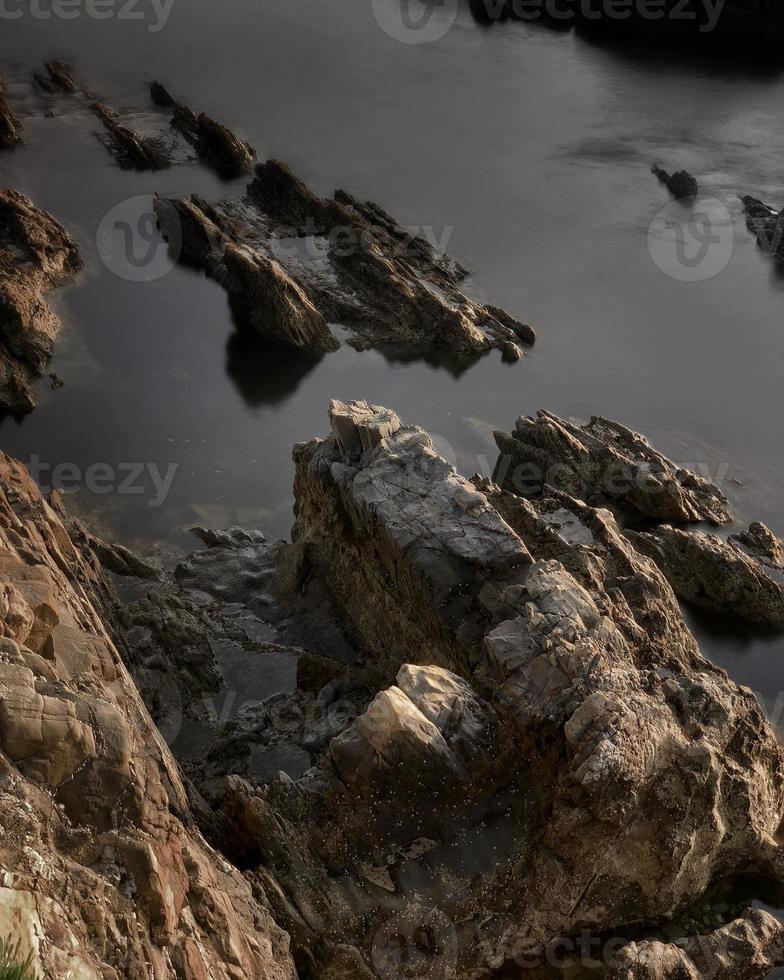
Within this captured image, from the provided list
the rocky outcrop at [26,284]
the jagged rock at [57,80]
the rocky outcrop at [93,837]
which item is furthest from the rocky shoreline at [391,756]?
the jagged rock at [57,80]

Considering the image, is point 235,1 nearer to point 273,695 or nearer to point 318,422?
point 318,422

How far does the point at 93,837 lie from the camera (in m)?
9.73

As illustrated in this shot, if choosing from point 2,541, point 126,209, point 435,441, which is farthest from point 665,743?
point 126,209

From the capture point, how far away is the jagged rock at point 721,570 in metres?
22.5

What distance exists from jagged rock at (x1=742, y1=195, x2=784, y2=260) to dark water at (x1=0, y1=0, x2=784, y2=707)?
0.41m

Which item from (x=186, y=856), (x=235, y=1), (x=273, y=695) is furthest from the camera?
(x=235, y=1)

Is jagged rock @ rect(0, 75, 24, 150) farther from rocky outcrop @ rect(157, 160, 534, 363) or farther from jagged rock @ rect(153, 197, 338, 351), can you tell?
jagged rock @ rect(153, 197, 338, 351)

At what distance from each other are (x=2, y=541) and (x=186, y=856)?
427cm

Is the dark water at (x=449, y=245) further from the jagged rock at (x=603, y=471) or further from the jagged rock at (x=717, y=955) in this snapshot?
the jagged rock at (x=717, y=955)

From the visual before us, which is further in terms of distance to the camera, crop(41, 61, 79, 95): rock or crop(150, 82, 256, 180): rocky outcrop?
crop(41, 61, 79, 95): rock

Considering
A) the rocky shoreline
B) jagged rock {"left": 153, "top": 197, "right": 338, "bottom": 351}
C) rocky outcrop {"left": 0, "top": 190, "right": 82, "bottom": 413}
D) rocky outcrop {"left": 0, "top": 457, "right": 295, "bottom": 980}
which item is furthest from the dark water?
rocky outcrop {"left": 0, "top": 457, "right": 295, "bottom": 980}

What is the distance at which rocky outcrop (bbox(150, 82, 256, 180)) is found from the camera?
3906 cm

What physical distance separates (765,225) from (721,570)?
1987 cm

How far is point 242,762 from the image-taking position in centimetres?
1706
